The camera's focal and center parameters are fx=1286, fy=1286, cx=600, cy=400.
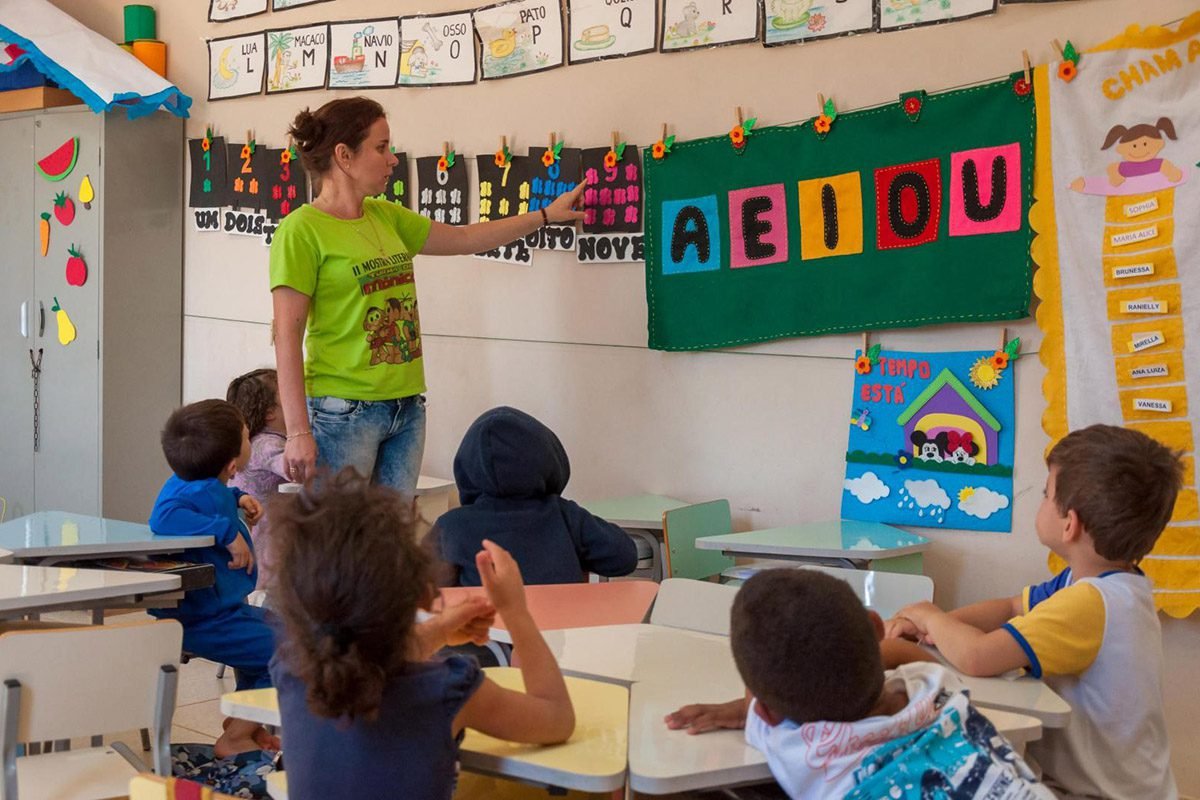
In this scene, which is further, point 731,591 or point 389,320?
point 389,320

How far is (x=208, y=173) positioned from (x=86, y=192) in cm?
50

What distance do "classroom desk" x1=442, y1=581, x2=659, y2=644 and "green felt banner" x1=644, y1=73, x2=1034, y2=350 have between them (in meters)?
1.22

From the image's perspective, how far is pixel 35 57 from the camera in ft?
17.4

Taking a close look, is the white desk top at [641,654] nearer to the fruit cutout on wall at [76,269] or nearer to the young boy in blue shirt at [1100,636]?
the young boy in blue shirt at [1100,636]

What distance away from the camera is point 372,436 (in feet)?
11.1

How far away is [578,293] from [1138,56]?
1844 millimetres

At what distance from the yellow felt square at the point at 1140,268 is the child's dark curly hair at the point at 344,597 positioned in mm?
2199

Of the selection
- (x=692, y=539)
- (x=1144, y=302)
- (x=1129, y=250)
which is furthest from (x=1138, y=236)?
(x=692, y=539)

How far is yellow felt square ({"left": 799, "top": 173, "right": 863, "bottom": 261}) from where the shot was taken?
11.8ft

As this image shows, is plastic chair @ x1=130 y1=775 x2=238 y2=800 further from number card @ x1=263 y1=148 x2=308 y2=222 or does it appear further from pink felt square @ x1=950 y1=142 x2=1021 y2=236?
number card @ x1=263 y1=148 x2=308 y2=222

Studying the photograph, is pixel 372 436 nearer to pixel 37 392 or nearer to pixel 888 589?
pixel 888 589

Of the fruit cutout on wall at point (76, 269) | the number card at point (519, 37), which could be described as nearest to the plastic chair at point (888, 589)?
the number card at point (519, 37)

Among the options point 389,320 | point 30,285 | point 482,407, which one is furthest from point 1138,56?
point 30,285

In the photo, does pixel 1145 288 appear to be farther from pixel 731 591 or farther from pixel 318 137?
pixel 318 137
